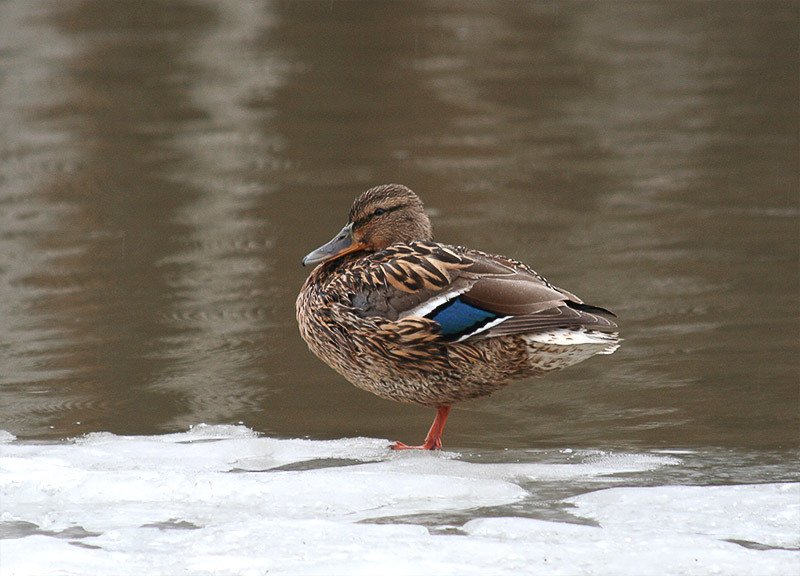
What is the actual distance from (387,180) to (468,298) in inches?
264

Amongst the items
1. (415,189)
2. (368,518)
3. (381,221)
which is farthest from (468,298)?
(415,189)

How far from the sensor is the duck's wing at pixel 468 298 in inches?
217

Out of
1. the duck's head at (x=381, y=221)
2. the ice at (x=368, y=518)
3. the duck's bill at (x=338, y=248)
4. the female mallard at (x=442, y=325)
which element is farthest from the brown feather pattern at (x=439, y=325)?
the ice at (x=368, y=518)

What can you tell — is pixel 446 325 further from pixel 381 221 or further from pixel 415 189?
pixel 415 189

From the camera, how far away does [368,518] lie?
4.63m

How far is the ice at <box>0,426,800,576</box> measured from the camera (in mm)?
4113

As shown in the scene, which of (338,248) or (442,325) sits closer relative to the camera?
(442,325)

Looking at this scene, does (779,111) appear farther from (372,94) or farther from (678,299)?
(678,299)

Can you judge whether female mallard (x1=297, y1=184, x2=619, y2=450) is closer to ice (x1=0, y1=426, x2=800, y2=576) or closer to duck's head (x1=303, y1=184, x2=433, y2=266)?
duck's head (x1=303, y1=184, x2=433, y2=266)

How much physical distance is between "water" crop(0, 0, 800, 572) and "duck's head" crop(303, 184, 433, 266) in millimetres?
952

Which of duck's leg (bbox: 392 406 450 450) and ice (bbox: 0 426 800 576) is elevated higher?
ice (bbox: 0 426 800 576)

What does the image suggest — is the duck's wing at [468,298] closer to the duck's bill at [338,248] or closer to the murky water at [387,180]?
the duck's bill at [338,248]

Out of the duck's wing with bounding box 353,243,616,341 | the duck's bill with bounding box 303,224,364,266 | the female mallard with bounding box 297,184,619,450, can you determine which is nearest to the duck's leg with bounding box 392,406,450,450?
the female mallard with bounding box 297,184,619,450

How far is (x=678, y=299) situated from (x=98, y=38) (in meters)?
15.2
